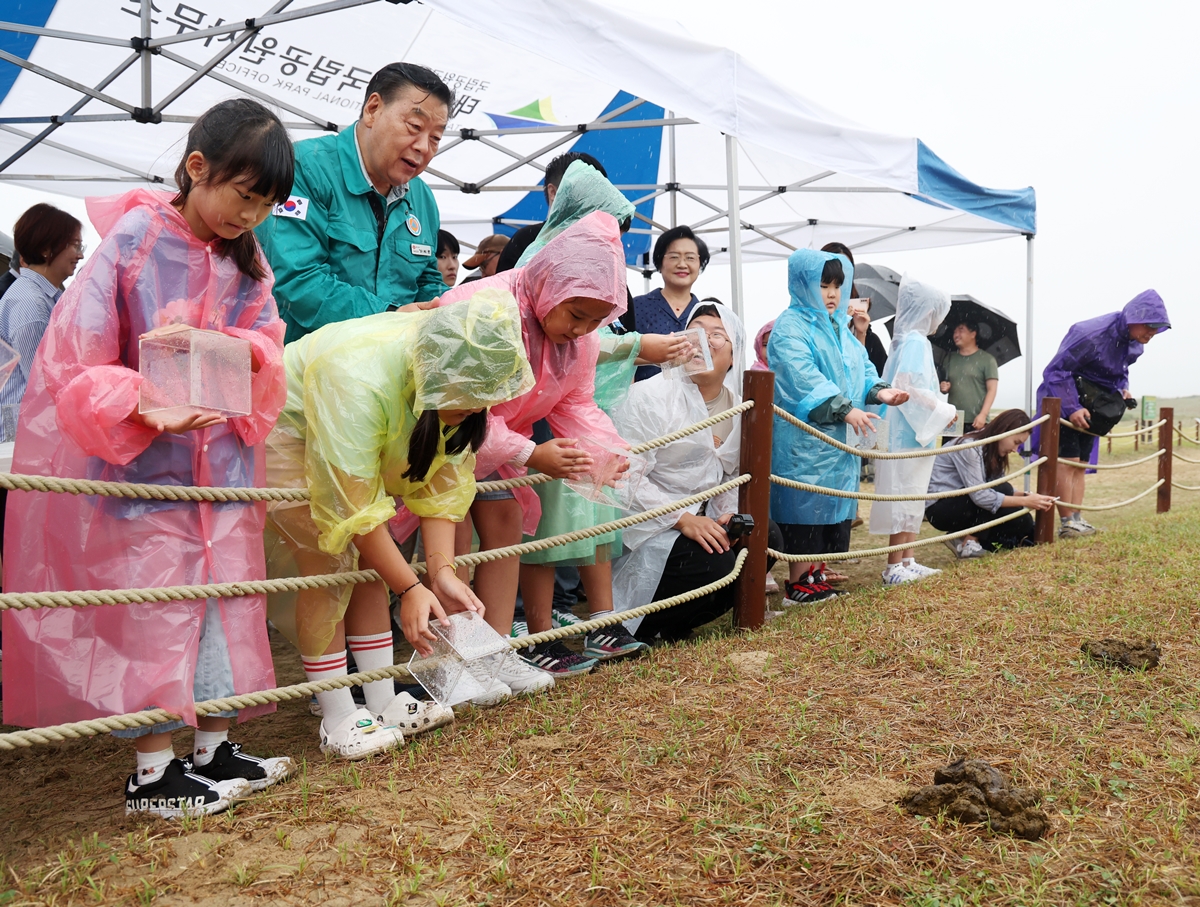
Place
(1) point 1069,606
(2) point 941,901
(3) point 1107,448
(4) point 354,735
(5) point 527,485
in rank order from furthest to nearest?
(3) point 1107,448 → (1) point 1069,606 → (5) point 527,485 → (4) point 354,735 → (2) point 941,901

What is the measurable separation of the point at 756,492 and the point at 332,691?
70.4 inches

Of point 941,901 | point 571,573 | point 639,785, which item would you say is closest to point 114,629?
point 639,785

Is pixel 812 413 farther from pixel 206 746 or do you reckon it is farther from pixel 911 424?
pixel 206 746

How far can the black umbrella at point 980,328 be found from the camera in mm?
6668

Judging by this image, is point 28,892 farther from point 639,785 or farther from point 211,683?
point 639,785

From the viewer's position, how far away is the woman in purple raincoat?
21.2 ft

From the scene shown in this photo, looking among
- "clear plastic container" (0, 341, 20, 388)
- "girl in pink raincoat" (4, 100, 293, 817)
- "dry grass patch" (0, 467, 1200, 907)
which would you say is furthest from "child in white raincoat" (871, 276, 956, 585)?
"clear plastic container" (0, 341, 20, 388)

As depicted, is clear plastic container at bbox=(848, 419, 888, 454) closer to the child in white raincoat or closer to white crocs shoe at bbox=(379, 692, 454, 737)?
the child in white raincoat

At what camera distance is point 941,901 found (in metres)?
1.59

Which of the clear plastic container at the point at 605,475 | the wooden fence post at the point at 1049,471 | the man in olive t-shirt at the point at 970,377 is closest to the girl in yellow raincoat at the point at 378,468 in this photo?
the clear plastic container at the point at 605,475

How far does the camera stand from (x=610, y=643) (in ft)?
10.4

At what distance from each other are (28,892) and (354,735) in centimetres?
79

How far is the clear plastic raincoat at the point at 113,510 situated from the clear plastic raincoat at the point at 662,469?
1.68m

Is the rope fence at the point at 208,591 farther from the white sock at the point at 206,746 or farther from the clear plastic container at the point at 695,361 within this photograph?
the clear plastic container at the point at 695,361
